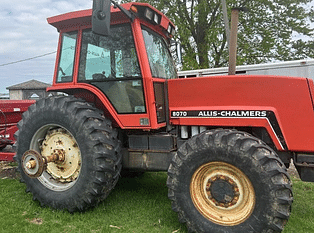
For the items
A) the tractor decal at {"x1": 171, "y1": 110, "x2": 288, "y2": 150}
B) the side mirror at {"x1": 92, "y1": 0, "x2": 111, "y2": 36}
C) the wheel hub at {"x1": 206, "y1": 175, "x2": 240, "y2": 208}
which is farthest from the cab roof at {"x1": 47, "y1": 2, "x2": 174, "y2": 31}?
the wheel hub at {"x1": 206, "y1": 175, "x2": 240, "y2": 208}

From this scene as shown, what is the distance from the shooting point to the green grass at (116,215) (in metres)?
3.11

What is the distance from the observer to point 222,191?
286cm

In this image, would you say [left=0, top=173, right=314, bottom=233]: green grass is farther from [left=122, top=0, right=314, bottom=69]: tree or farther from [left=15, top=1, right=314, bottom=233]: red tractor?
[left=122, top=0, right=314, bottom=69]: tree

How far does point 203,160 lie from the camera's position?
2854 millimetres

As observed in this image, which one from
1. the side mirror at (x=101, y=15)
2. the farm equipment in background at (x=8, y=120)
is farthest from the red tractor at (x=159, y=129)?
the farm equipment in background at (x=8, y=120)

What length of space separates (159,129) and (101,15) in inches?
61.9

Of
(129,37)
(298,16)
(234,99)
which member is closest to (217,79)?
(234,99)

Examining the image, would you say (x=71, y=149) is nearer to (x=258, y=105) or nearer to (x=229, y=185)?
(x=229, y=185)

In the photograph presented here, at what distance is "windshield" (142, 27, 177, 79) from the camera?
3.53m

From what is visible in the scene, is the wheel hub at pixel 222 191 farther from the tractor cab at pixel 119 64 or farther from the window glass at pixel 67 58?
the window glass at pixel 67 58

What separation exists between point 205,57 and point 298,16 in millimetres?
5417

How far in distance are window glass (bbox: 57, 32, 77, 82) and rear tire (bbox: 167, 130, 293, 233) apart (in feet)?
6.24

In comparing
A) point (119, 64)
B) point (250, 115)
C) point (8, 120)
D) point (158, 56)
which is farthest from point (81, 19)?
point (8, 120)

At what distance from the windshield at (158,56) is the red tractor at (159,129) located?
0.02 m
